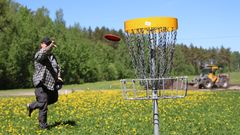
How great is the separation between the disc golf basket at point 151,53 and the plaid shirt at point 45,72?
3733mm

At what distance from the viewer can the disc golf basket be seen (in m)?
5.62

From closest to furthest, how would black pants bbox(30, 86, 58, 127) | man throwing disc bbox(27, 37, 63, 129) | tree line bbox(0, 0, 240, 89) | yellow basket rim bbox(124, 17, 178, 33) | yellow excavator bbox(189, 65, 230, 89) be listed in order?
yellow basket rim bbox(124, 17, 178, 33)
man throwing disc bbox(27, 37, 63, 129)
black pants bbox(30, 86, 58, 127)
yellow excavator bbox(189, 65, 230, 89)
tree line bbox(0, 0, 240, 89)

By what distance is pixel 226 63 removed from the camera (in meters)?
161

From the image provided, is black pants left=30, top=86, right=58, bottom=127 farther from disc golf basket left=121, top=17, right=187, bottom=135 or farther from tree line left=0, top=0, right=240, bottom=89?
tree line left=0, top=0, right=240, bottom=89

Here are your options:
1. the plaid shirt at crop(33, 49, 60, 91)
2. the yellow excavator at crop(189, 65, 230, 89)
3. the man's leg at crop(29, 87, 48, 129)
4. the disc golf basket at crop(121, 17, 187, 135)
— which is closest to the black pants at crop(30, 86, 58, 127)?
the man's leg at crop(29, 87, 48, 129)

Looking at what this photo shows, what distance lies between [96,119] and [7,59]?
54.9 m

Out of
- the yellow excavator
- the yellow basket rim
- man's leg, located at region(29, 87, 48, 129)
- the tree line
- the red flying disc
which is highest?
the tree line

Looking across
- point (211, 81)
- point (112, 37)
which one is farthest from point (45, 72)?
point (211, 81)

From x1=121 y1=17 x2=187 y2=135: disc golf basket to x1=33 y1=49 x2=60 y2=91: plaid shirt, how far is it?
373 centimetres

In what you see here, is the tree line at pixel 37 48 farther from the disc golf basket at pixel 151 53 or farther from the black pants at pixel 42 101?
the disc golf basket at pixel 151 53

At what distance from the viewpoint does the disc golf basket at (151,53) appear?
562 cm

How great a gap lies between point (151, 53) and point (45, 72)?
13.6ft

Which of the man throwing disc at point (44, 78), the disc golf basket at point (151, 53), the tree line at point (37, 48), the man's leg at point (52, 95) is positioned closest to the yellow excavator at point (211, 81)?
the tree line at point (37, 48)

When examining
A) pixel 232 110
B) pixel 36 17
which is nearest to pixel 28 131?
pixel 232 110
